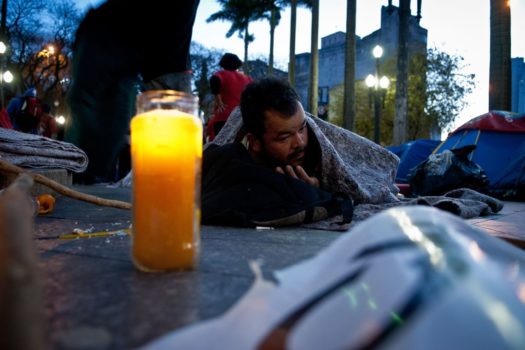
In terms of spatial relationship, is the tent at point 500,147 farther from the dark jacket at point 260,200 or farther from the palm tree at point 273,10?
the palm tree at point 273,10

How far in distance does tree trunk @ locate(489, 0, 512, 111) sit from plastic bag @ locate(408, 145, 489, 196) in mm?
2925

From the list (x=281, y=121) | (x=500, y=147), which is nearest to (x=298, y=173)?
(x=281, y=121)

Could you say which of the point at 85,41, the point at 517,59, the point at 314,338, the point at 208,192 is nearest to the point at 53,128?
the point at 85,41

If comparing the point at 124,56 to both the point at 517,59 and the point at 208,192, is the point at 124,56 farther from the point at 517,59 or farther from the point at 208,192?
the point at 517,59

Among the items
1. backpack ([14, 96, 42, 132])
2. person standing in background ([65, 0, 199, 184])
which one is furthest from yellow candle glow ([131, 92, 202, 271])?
backpack ([14, 96, 42, 132])

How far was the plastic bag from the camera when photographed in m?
5.12

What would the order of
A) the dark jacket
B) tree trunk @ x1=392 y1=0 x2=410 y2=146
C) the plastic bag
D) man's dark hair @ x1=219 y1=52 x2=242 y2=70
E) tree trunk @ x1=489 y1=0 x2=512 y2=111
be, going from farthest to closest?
tree trunk @ x1=392 y1=0 x2=410 y2=146
tree trunk @ x1=489 y1=0 x2=512 y2=111
man's dark hair @ x1=219 y1=52 x2=242 y2=70
the plastic bag
the dark jacket

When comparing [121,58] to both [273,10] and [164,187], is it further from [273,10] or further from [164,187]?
[273,10]

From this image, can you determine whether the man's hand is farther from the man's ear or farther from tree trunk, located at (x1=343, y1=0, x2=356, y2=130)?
tree trunk, located at (x1=343, y1=0, x2=356, y2=130)

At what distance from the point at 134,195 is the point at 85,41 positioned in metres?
1.82

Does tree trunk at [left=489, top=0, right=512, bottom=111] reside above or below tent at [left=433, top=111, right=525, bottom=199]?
above

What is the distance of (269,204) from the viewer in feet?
6.67

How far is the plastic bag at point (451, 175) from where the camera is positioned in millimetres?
5121

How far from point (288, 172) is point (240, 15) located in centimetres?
3049
